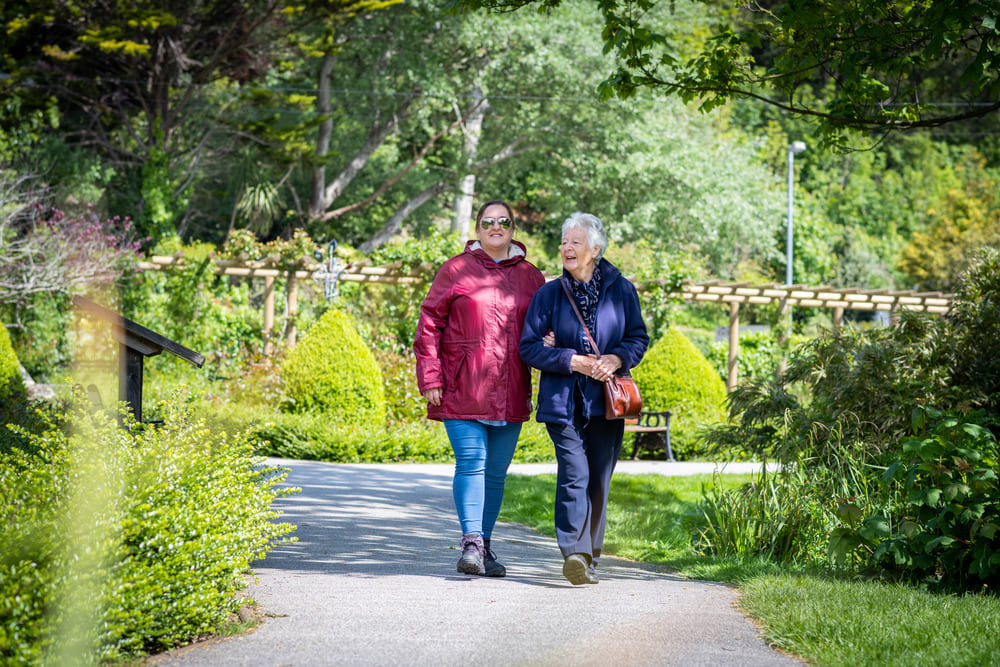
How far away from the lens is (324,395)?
38.3 ft

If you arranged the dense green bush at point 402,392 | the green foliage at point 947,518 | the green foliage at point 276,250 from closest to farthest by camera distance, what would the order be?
1. the green foliage at point 947,518
2. the dense green bush at point 402,392
3. the green foliage at point 276,250

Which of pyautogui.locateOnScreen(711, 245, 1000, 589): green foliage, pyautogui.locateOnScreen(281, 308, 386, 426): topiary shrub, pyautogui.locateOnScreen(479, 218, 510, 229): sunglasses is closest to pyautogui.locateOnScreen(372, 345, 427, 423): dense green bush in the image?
pyautogui.locateOnScreen(281, 308, 386, 426): topiary shrub

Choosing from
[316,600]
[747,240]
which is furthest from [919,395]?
[747,240]

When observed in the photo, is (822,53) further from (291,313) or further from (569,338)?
(291,313)

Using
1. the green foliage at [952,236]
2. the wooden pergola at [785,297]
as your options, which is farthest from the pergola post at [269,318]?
the green foliage at [952,236]

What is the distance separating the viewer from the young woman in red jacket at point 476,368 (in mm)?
4547

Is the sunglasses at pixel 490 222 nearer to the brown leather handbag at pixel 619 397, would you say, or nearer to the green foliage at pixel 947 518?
the brown leather handbag at pixel 619 397

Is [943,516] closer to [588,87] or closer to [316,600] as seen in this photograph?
[316,600]

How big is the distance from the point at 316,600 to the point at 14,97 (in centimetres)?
1846

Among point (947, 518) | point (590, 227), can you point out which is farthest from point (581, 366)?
point (947, 518)

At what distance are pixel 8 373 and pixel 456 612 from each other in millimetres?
8227

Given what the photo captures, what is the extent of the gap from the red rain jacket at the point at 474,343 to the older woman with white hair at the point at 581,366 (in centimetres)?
14

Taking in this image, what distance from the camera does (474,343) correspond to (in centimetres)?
457

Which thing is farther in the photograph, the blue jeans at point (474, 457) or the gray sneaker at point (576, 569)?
the blue jeans at point (474, 457)
